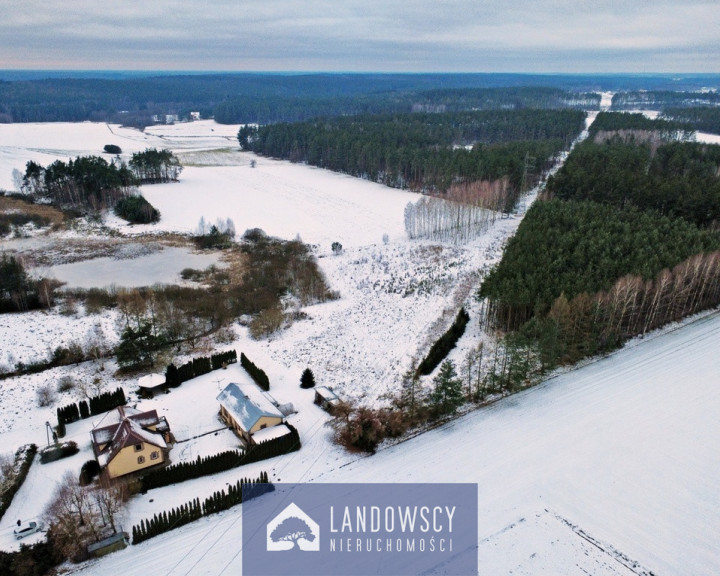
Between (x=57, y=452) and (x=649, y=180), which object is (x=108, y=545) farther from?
(x=649, y=180)

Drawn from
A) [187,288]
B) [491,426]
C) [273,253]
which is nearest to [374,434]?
[491,426]

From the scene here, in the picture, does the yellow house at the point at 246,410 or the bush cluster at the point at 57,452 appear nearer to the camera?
the bush cluster at the point at 57,452

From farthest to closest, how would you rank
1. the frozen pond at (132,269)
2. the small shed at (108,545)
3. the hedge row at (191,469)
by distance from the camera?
the frozen pond at (132,269) → the hedge row at (191,469) → the small shed at (108,545)

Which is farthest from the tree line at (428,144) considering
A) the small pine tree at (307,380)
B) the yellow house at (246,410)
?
the yellow house at (246,410)

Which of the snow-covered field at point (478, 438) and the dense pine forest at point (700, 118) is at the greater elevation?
the dense pine forest at point (700, 118)

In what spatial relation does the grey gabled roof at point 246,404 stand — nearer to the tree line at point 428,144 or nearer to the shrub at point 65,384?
the shrub at point 65,384

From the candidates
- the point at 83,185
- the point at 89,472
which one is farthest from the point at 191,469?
the point at 83,185
